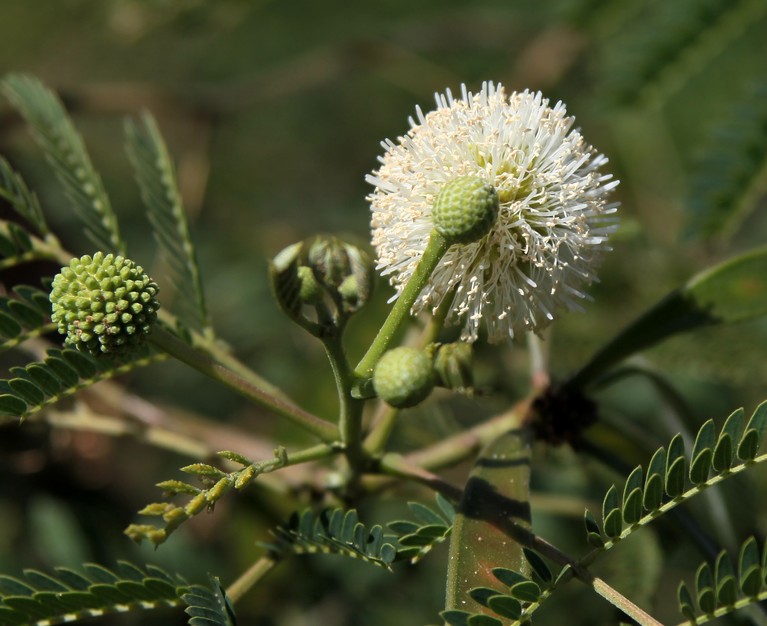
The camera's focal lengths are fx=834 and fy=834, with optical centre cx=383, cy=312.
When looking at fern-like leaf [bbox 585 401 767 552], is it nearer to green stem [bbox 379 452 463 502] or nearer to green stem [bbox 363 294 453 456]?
green stem [bbox 379 452 463 502]

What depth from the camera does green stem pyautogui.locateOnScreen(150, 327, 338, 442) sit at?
5.02 feet

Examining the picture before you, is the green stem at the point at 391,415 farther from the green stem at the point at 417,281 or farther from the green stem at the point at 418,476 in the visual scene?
the green stem at the point at 417,281

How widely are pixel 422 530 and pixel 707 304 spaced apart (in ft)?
3.18

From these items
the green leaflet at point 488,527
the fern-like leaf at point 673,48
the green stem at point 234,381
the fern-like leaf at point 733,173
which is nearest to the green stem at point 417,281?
the green stem at point 234,381

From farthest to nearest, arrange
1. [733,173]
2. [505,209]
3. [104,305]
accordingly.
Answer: [733,173], [505,209], [104,305]

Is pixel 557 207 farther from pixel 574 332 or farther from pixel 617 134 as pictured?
pixel 617 134

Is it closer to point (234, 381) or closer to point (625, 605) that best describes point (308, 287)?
point (234, 381)

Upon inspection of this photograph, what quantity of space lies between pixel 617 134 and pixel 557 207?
346cm

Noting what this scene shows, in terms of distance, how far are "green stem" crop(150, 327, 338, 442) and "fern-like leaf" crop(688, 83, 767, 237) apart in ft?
5.41

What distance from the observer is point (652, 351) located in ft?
8.77

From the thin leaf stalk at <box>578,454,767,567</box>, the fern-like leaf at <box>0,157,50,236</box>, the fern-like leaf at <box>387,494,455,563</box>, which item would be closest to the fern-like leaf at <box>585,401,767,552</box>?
the thin leaf stalk at <box>578,454,767,567</box>

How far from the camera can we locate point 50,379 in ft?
5.34

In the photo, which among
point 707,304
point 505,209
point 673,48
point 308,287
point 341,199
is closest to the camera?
point 308,287

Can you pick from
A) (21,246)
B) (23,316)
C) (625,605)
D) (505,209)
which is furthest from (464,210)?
(21,246)
